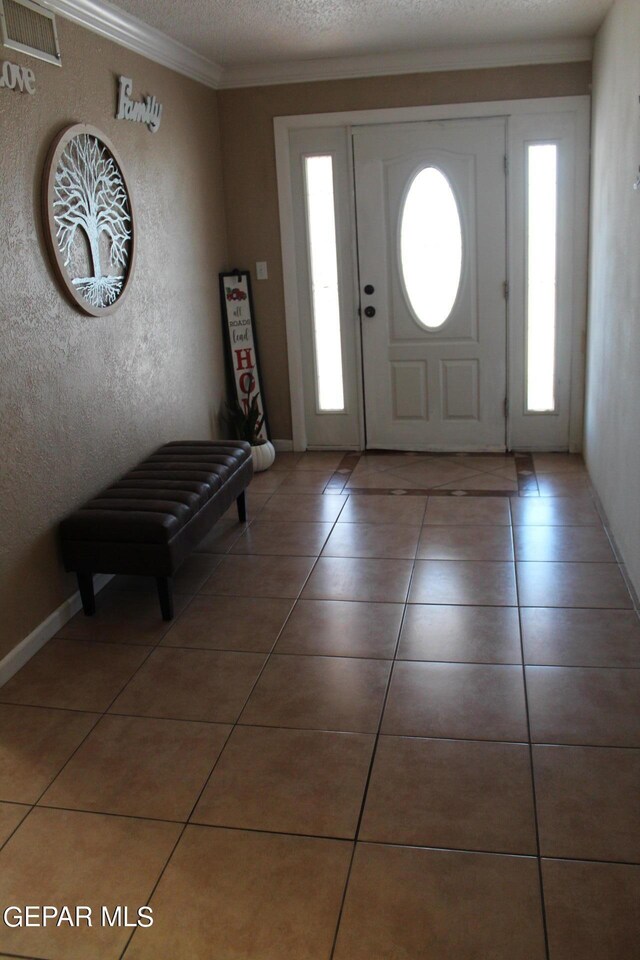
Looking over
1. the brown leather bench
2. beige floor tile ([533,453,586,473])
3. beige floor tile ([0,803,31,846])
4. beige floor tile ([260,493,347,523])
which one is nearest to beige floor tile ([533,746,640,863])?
beige floor tile ([0,803,31,846])

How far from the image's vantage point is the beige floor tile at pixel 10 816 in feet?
7.34

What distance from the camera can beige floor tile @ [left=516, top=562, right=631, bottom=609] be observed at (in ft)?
11.0

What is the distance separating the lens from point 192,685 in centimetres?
291

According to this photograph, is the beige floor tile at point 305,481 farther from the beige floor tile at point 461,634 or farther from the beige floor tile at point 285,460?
the beige floor tile at point 461,634

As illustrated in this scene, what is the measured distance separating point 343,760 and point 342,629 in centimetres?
85

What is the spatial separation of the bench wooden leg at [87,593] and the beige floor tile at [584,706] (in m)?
1.81

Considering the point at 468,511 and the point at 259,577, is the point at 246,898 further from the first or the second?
the point at 468,511

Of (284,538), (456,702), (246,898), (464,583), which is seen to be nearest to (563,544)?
(464,583)

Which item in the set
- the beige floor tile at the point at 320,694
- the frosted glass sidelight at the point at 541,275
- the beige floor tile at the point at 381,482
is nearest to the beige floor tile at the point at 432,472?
the beige floor tile at the point at 381,482

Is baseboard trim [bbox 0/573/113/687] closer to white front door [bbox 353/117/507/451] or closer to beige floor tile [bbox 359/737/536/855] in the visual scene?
beige floor tile [bbox 359/737/536/855]

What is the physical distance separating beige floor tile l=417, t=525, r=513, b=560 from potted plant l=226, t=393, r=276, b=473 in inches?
58.3

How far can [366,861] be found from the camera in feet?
6.74

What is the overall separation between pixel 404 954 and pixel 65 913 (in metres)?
0.81

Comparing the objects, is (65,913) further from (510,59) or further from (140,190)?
(510,59)
